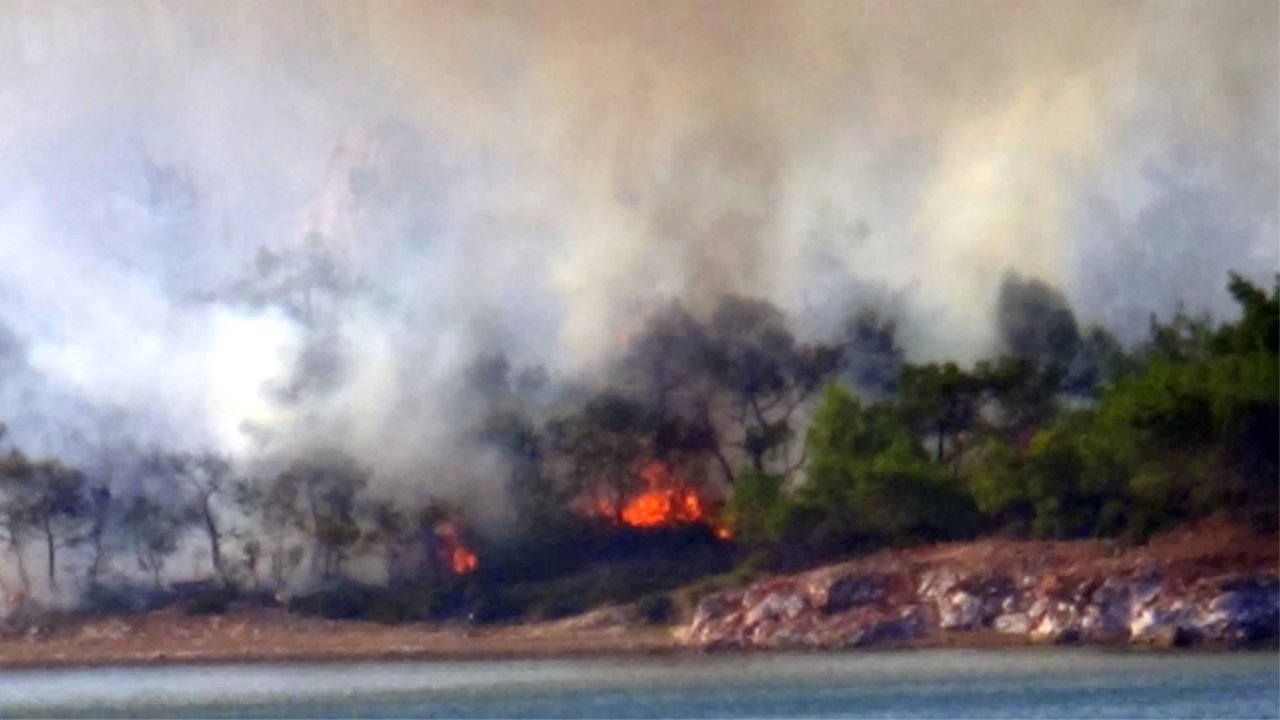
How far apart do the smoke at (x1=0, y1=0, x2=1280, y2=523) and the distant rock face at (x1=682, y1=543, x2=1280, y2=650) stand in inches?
51.0

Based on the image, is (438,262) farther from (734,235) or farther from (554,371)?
(734,235)

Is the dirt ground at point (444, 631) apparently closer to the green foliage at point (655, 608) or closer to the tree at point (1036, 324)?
the green foliage at point (655, 608)

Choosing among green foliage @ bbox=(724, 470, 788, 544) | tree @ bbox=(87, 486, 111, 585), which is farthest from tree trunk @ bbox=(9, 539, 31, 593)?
green foliage @ bbox=(724, 470, 788, 544)

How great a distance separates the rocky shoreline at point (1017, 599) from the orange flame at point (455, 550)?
4.13 feet

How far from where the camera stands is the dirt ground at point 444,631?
9.77 meters

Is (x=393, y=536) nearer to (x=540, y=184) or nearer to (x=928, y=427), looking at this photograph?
(x=540, y=184)

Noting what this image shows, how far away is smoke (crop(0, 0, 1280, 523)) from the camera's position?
998 cm

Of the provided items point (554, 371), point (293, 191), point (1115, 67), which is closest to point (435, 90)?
point (293, 191)

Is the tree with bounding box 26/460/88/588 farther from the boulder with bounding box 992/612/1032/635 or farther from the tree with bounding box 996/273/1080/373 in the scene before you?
the tree with bounding box 996/273/1080/373

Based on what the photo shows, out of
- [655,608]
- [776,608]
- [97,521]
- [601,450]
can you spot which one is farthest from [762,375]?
[97,521]

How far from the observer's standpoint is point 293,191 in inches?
401

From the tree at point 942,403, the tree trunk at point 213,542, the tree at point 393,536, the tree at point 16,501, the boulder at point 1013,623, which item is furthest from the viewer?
the tree at point 942,403

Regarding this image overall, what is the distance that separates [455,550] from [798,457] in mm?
1965

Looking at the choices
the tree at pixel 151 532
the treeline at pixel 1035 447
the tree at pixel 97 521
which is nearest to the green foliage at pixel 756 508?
the treeline at pixel 1035 447
